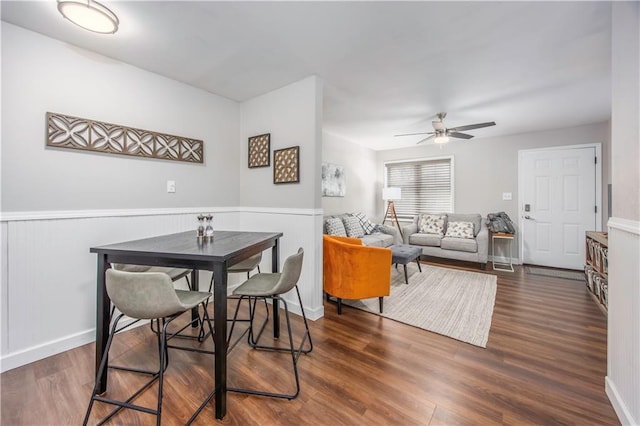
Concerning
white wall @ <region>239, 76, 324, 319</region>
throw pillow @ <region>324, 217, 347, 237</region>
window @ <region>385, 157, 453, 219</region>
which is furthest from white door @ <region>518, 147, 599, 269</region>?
white wall @ <region>239, 76, 324, 319</region>

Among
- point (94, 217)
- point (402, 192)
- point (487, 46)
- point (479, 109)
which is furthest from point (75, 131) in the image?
point (402, 192)

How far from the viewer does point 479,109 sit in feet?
11.3

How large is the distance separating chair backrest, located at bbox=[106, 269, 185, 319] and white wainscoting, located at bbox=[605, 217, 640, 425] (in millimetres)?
2206

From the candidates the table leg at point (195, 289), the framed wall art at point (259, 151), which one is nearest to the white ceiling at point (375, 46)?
the framed wall art at point (259, 151)

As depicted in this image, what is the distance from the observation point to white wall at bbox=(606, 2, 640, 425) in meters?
1.20

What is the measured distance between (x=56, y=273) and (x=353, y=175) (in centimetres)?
457

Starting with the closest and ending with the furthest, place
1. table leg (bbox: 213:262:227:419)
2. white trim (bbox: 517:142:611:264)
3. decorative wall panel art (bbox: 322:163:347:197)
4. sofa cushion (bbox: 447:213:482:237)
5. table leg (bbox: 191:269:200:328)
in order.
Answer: table leg (bbox: 213:262:227:419)
table leg (bbox: 191:269:200:328)
white trim (bbox: 517:142:611:264)
decorative wall panel art (bbox: 322:163:347:197)
sofa cushion (bbox: 447:213:482:237)

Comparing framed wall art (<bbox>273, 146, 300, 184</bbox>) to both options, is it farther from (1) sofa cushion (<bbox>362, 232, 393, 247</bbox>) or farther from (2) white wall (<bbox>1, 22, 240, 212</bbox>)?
(1) sofa cushion (<bbox>362, 232, 393, 247</bbox>)

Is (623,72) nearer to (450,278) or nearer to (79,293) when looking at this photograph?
(450,278)

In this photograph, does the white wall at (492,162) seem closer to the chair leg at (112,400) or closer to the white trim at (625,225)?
the white trim at (625,225)

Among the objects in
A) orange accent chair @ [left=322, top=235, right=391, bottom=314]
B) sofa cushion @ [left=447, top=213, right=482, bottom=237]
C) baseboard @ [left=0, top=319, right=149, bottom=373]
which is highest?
sofa cushion @ [left=447, top=213, right=482, bottom=237]

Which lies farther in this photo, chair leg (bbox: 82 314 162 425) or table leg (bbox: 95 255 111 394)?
table leg (bbox: 95 255 111 394)

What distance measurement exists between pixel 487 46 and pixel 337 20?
125 cm

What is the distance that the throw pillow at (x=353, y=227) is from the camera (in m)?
4.46
